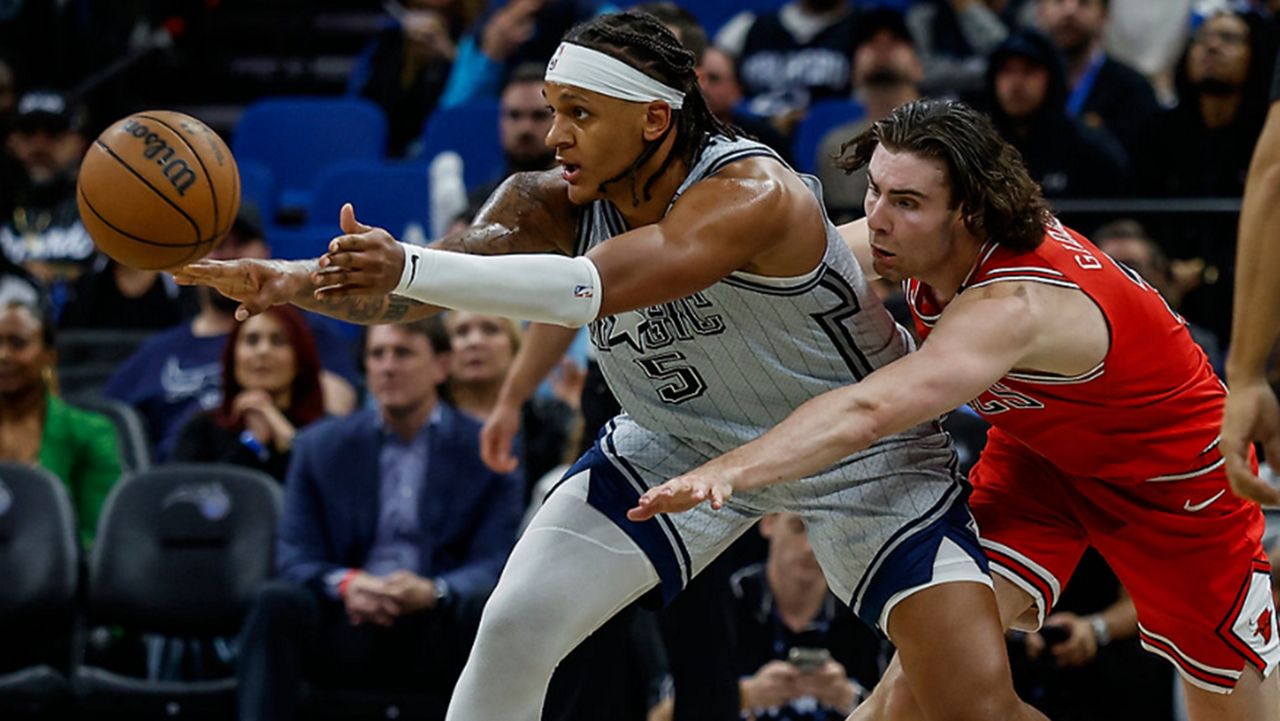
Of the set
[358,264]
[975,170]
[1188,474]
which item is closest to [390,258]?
[358,264]

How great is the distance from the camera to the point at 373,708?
22.2ft

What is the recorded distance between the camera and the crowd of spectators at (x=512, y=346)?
21.2 ft

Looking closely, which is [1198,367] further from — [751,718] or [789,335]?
[751,718]

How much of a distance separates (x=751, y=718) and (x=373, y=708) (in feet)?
4.86

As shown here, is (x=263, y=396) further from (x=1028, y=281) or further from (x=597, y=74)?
(x=1028, y=281)

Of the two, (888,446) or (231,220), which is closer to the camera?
(231,220)

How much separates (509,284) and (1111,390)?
1.49 meters

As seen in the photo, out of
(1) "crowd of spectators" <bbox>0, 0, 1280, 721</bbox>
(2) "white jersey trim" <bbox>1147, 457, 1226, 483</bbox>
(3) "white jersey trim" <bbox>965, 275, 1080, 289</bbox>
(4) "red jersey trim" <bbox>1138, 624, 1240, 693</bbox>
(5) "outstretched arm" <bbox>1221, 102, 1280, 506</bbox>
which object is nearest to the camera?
(5) "outstretched arm" <bbox>1221, 102, 1280, 506</bbox>

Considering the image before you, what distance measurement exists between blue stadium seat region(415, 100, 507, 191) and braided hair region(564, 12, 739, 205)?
5618 millimetres

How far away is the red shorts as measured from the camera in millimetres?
4512

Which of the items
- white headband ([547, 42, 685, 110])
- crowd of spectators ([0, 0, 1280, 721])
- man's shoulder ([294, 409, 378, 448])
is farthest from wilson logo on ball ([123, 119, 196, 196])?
man's shoulder ([294, 409, 378, 448])

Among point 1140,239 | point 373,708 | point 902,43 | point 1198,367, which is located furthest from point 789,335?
point 902,43

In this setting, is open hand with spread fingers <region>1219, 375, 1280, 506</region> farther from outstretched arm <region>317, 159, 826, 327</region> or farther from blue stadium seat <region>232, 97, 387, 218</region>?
blue stadium seat <region>232, 97, 387, 218</region>

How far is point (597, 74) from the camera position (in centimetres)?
416
